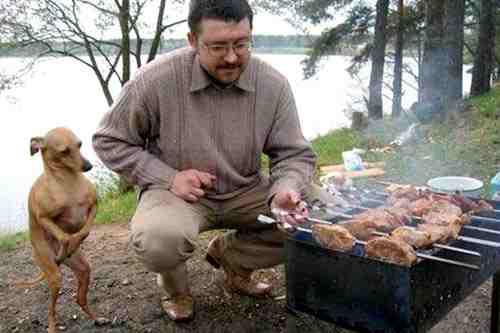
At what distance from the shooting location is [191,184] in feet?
9.35

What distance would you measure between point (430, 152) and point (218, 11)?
18.6 feet

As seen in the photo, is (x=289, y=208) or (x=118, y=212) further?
(x=118, y=212)

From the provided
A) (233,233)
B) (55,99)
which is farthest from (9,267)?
(55,99)

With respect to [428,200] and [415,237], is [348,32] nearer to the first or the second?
[428,200]

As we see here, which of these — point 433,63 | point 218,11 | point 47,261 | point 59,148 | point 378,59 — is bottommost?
point 47,261

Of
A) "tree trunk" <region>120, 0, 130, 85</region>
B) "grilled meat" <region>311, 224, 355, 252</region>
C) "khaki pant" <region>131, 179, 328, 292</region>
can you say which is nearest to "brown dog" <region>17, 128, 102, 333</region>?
"khaki pant" <region>131, 179, 328, 292</region>

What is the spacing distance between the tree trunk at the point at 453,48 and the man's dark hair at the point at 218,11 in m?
8.33

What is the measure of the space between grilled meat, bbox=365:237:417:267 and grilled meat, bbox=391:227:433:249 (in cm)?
10

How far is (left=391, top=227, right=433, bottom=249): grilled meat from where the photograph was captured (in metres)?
2.11

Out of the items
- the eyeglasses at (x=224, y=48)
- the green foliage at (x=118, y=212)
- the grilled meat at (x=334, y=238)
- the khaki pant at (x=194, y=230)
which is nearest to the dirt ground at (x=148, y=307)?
the khaki pant at (x=194, y=230)

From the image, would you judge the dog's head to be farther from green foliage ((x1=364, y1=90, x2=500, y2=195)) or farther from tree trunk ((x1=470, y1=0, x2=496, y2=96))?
tree trunk ((x1=470, y1=0, x2=496, y2=96))

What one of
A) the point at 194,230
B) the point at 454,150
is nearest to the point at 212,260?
the point at 194,230

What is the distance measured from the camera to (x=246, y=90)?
3074 millimetres

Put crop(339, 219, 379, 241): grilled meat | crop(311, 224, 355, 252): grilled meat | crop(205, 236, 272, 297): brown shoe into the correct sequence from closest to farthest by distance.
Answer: crop(311, 224, 355, 252): grilled meat
crop(339, 219, 379, 241): grilled meat
crop(205, 236, 272, 297): brown shoe
